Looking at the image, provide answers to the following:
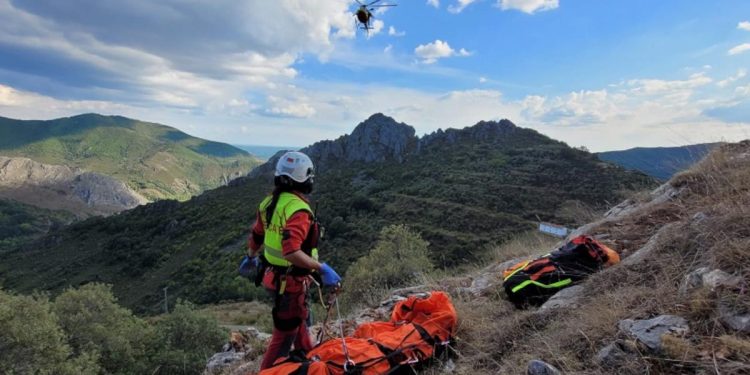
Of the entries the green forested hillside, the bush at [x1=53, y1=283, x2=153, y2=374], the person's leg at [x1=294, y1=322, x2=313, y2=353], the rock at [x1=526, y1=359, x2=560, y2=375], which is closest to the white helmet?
the person's leg at [x1=294, y1=322, x2=313, y2=353]

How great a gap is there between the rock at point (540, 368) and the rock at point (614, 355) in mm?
298

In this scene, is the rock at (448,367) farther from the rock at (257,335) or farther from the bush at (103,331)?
the bush at (103,331)

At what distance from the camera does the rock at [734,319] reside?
2.66m

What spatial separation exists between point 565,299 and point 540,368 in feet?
5.21

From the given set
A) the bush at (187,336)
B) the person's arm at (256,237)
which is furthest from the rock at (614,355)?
the bush at (187,336)

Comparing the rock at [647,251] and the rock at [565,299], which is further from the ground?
the rock at [647,251]

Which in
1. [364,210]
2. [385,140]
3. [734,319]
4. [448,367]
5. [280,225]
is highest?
[385,140]

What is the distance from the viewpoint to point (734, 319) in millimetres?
2740

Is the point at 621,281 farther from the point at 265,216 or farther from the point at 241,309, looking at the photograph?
the point at 241,309

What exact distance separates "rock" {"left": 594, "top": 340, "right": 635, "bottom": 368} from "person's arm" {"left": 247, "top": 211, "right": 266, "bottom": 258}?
308 cm

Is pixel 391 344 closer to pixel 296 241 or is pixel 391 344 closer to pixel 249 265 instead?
pixel 296 241

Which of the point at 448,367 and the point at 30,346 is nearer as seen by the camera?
the point at 448,367

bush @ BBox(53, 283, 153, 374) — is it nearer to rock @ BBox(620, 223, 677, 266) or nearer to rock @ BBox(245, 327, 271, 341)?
rock @ BBox(245, 327, 271, 341)

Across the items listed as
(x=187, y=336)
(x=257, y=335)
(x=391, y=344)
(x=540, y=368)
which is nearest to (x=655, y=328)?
(x=540, y=368)
